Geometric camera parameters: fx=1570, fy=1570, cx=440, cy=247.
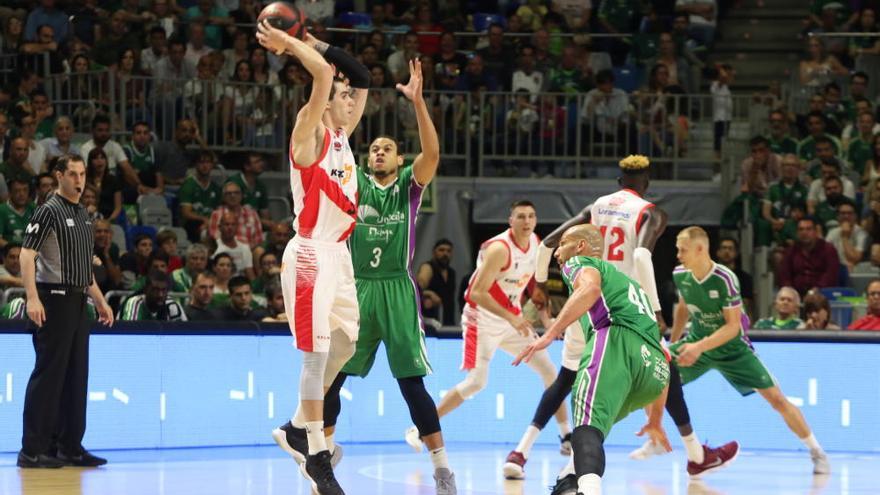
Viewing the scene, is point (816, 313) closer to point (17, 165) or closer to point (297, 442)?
point (297, 442)

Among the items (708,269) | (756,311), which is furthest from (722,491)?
(756,311)

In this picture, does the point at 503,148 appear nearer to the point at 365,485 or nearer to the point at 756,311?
the point at 756,311

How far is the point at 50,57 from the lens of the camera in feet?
58.5

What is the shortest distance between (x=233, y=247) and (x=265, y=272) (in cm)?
67

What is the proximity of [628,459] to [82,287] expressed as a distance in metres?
4.40

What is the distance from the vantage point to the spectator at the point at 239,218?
52.5ft

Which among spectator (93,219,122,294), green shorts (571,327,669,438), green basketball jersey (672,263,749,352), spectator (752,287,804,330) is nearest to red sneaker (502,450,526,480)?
green basketball jersey (672,263,749,352)

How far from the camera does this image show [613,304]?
27.8 feet

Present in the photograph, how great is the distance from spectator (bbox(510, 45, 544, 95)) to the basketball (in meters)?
10.9

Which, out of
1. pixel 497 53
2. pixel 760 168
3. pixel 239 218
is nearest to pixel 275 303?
pixel 239 218

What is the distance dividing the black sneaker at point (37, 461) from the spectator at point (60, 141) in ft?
19.1

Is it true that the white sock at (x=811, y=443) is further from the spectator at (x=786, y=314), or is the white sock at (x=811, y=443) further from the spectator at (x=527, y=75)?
the spectator at (x=527, y=75)

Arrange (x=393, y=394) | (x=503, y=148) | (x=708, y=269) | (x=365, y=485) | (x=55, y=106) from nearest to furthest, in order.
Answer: (x=365, y=485)
(x=708, y=269)
(x=393, y=394)
(x=55, y=106)
(x=503, y=148)

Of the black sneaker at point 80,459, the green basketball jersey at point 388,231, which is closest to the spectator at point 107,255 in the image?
the black sneaker at point 80,459
